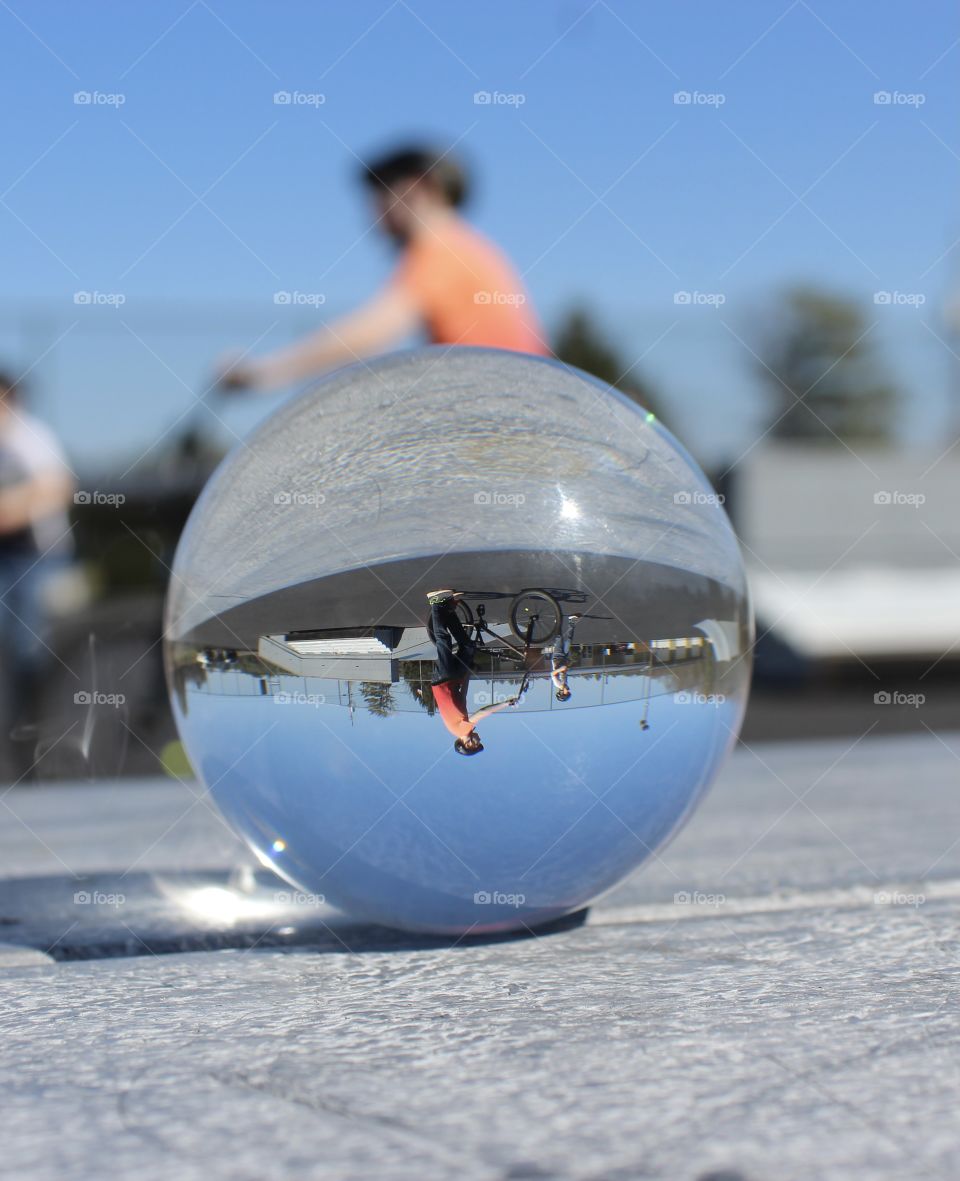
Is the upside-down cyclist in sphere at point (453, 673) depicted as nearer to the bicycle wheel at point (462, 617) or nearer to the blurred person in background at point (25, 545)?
the bicycle wheel at point (462, 617)

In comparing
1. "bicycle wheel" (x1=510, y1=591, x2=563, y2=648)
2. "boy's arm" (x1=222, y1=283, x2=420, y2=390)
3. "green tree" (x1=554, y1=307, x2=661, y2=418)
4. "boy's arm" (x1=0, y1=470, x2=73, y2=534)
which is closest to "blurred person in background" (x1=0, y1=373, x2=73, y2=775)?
"boy's arm" (x1=0, y1=470, x2=73, y2=534)

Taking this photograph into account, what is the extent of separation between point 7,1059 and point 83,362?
846cm

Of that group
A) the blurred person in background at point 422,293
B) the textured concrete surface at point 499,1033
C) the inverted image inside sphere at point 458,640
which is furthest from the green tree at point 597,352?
the inverted image inside sphere at point 458,640

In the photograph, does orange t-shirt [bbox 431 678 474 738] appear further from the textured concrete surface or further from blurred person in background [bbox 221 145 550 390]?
blurred person in background [bbox 221 145 550 390]

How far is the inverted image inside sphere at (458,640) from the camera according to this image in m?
2.50

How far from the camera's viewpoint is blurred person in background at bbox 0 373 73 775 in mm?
6559

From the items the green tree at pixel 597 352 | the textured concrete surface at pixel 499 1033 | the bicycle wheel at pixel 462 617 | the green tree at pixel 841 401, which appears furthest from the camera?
the green tree at pixel 841 401

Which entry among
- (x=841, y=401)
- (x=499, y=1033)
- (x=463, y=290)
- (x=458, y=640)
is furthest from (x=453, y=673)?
(x=841, y=401)

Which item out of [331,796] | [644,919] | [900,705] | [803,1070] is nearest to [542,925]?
[644,919]

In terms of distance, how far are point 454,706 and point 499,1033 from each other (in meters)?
0.61

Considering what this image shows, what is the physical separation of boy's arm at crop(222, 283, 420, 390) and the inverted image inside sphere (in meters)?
1.83

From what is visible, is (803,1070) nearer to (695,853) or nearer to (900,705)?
(695,853)

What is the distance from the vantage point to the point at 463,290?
466cm

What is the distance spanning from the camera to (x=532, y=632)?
2.50 m
